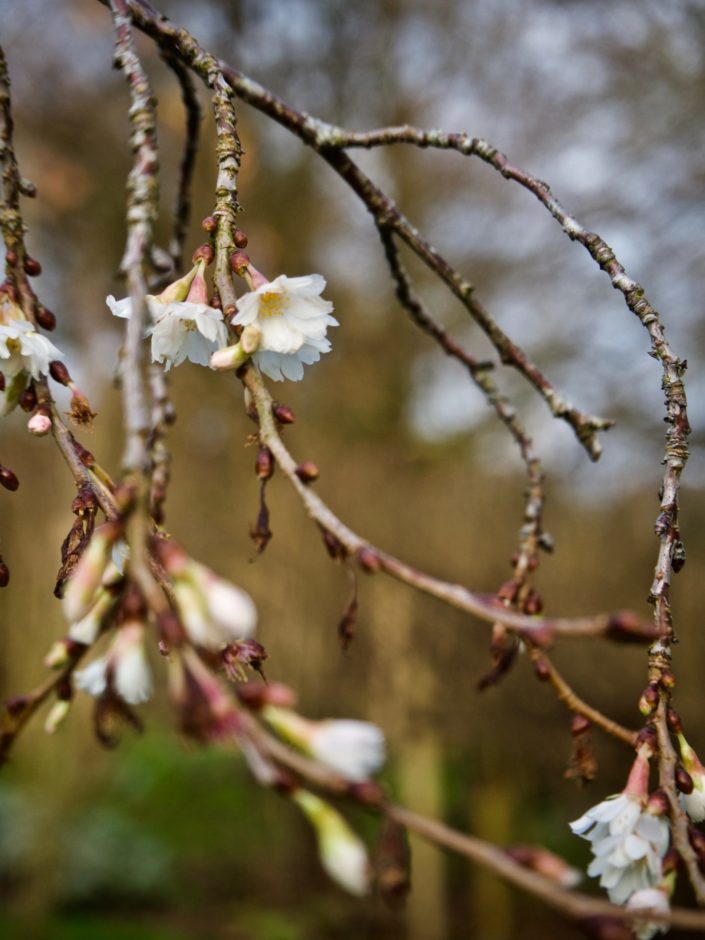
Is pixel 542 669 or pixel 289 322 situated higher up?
pixel 289 322

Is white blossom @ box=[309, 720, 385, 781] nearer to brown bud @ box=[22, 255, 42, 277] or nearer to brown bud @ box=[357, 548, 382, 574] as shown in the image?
brown bud @ box=[357, 548, 382, 574]

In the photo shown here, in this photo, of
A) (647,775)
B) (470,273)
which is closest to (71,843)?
(470,273)

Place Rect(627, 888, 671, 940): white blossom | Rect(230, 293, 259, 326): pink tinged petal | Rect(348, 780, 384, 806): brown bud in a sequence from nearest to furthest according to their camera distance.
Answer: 1. Rect(348, 780, 384, 806): brown bud
2. Rect(627, 888, 671, 940): white blossom
3. Rect(230, 293, 259, 326): pink tinged petal

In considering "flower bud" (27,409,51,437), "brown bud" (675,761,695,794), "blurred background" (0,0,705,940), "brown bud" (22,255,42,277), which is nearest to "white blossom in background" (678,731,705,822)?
"brown bud" (675,761,695,794)

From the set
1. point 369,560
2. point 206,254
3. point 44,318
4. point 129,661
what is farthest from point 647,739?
point 44,318

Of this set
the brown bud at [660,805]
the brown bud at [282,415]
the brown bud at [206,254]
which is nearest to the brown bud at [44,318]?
the brown bud at [206,254]

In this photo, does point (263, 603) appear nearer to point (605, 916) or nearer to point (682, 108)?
point (682, 108)

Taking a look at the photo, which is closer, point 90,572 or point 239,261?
point 90,572

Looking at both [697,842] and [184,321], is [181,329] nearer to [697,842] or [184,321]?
[184,321]

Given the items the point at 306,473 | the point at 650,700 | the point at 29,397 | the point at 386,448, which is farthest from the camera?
the point at 386,448
